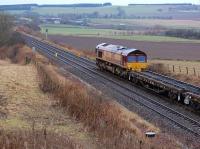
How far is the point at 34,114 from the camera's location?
907 inches

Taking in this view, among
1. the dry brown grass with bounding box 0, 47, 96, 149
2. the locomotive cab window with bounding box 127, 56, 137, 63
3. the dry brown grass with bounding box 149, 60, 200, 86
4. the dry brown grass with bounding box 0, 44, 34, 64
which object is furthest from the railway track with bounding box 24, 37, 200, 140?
the dry brown grass with bounding box 0, 44, 34, 64

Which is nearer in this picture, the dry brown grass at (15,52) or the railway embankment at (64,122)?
the railway embankment at (64,122)

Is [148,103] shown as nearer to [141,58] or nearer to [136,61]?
[136,61]

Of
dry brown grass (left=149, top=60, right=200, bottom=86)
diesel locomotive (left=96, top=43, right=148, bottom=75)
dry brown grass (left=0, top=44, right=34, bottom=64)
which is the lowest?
dry brown grass (left=0, top=44, right=34, bottom=64)

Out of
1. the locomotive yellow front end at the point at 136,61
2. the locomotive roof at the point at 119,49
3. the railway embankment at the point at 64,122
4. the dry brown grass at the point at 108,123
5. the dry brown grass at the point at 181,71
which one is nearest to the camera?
the railway embankment at the point at 64,122

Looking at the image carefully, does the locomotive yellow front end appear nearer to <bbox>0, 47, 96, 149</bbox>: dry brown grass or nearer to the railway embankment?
<bbox>0, 47, 96, 149</bbox>: dry brown grass

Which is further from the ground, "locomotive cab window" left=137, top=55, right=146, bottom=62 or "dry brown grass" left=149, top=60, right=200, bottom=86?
"locomotive cab window" left=137, top=55, right=146, bottom=62

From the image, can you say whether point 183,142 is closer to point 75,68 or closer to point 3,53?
point 75,68

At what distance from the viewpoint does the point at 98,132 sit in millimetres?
18281

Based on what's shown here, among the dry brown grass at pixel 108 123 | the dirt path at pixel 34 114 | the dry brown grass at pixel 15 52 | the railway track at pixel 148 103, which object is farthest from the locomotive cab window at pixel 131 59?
the dry brown grass at pixel 15 52

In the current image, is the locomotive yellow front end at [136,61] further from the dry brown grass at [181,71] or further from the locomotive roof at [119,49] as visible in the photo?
the dry brown grass at [181,71]

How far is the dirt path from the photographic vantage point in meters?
18.9

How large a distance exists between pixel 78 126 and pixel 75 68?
3063 cm

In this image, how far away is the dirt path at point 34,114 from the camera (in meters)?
18.9
